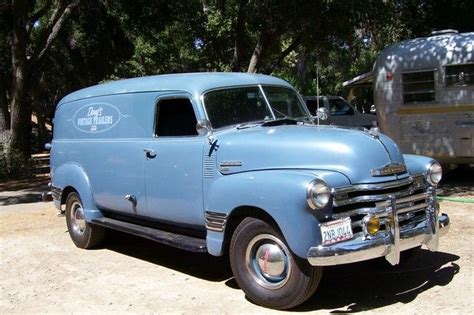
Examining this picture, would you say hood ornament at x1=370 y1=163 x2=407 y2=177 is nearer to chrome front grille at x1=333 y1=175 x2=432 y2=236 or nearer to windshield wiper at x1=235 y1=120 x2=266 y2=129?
chrome front grille at x1=333 y1=175 x2=432 y2=236

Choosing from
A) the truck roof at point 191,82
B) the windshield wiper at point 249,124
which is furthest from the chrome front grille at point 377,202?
the truck roof at point 191,82

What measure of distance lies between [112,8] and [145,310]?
1697 cm

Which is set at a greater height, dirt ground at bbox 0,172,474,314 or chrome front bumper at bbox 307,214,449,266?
chrome front bumper at bbox 307,214,449,266

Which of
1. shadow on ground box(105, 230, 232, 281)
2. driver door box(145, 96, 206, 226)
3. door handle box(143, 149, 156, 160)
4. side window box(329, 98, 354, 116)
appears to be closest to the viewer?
driver door box(145, 96, 206, 226)

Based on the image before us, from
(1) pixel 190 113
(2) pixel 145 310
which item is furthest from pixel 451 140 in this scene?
(2) pixel 145 310

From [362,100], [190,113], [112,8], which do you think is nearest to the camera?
[190,113]

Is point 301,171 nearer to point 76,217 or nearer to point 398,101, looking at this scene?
point 76,217

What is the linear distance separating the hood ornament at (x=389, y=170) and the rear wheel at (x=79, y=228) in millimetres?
4027

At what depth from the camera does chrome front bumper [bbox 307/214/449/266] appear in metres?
4.67

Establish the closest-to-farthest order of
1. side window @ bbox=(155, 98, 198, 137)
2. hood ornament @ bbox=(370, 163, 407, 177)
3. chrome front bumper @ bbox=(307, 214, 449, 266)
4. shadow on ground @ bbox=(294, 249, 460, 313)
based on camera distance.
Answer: chrome front bumper @ bbox=(307, 214, 449, 266)
hood ornament @ bbox=(370, 163, 407, 177)
shadow on ground @ bbox=(294, 249, 460, 313)
side window @ bbox=(155, 98, 198, 137)

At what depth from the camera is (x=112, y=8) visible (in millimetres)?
20656

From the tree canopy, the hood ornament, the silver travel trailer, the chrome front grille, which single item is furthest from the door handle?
the tree canopy

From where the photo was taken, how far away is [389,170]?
514 cm

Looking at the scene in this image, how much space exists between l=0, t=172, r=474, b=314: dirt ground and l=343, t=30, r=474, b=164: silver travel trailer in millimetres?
3643
